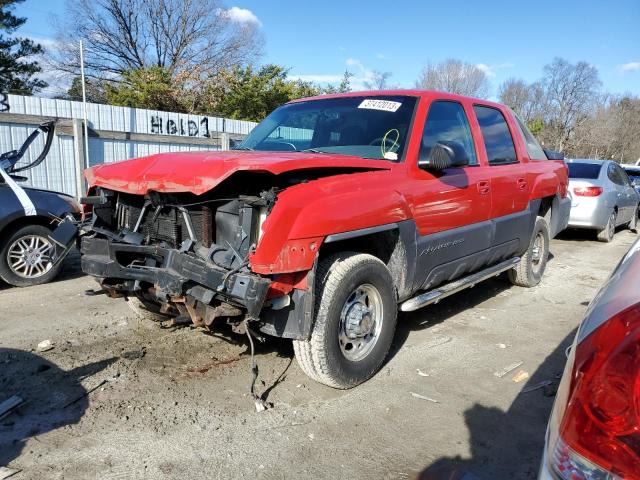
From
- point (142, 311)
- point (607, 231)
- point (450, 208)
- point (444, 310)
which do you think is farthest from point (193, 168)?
point (607, 231)

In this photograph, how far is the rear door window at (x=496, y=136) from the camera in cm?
486

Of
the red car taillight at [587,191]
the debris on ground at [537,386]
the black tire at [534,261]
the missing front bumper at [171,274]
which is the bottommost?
the debris on ground at [537,386]

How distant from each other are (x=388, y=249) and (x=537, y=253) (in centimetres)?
346

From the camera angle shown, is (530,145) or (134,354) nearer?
(134,354)

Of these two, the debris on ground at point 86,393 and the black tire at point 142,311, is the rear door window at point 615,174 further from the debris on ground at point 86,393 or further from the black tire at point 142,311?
the debris on ground at point 86,393

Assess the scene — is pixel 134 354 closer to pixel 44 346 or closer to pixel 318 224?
pixel 44 346

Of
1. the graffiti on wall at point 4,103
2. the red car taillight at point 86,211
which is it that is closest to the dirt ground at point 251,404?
the red car taillight at point 86,211

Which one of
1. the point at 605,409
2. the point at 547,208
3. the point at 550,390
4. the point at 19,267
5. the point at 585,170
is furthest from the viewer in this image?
the point at 585,170

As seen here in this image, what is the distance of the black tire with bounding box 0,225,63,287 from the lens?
5562mm

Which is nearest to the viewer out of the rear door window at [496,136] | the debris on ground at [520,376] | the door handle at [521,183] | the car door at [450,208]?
the debris on ground at [520,376]

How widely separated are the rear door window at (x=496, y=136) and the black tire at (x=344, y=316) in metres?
2.14

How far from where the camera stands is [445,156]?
11.7ft

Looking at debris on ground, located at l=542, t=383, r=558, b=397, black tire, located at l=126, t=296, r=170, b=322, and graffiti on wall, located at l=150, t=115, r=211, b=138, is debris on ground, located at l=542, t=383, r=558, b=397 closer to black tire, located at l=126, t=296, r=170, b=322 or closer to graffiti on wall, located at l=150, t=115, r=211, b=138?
black tire, located at l=126, t=296, r=170, b=322

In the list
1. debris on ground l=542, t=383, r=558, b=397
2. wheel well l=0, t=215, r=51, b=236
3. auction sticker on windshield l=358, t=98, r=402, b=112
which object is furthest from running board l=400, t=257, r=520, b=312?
wheel well l=0, t=215, r=51, b=236
